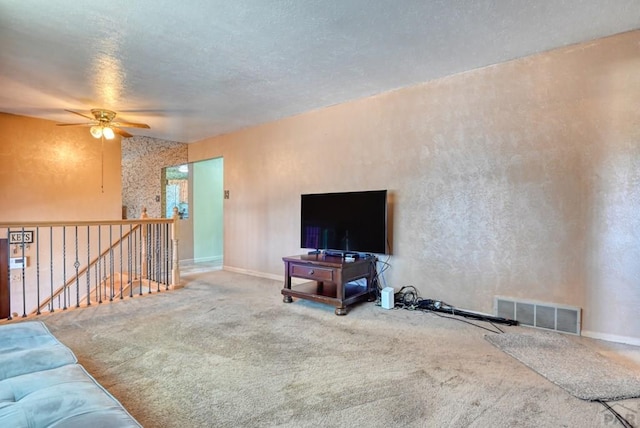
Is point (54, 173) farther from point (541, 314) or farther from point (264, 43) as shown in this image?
point (541, 314)

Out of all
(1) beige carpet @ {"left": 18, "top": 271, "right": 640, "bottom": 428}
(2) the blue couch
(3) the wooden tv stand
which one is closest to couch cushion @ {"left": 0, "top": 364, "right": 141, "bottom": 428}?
(2) the blue couch

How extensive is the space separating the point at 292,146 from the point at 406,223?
207 centimetres

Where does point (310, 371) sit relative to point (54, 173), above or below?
below

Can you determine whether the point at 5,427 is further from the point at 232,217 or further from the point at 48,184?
the point at 48,184

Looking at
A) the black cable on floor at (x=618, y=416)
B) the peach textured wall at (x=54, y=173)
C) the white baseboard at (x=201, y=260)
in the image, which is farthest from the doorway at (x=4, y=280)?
the black cable on floor at (x=618, y=416)

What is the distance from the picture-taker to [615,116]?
105 inches

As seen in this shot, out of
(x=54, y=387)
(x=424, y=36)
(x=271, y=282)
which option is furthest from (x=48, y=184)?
(x=424, y=36)

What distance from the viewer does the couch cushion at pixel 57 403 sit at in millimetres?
1154

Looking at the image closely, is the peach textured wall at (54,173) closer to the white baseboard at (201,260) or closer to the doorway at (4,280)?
the doorway at (4,280)

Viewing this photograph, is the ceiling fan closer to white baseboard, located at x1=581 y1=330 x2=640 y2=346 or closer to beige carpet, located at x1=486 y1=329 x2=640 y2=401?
beige carpet, located at x1=486 y1=329 x2=640 y2=401

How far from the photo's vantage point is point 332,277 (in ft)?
11.4

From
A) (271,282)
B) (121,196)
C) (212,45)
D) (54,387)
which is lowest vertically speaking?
(271,282)

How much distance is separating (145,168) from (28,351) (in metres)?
5.28

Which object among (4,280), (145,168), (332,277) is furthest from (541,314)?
(4,280)
